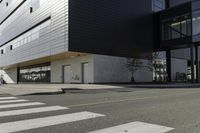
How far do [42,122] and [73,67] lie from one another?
2737 cm

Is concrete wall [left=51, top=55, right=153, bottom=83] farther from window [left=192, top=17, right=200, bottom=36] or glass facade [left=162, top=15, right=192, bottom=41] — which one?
window [left=192, top=17, right=200, bottom=36]

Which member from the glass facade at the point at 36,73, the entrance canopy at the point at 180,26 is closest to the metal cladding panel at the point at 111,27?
the entrance canopy at the point at 180,26

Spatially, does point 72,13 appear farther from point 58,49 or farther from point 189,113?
point 189,113

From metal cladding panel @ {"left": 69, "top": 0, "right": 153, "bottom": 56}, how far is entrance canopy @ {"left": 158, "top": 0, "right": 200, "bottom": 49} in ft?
6.51

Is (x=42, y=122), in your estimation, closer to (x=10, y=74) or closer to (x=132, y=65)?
(x=132, y=65)

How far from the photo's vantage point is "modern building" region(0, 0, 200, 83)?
2909 cm

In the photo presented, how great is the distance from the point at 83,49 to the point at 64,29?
10.4 feet

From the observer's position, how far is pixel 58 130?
5.60 m

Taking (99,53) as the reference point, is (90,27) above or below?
above

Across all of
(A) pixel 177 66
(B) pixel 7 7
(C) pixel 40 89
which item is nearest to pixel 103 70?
(C) pixel 40 89

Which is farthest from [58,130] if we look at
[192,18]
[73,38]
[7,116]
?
[192,18]

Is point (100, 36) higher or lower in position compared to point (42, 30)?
lower

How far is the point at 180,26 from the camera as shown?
118ft

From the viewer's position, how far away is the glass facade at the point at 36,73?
40.7m
